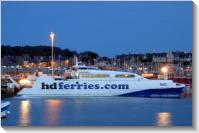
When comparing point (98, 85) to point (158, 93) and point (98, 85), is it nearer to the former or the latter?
point (98, 85)

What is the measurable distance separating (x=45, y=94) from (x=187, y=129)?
7.96 metres

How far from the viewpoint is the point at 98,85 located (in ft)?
46.2

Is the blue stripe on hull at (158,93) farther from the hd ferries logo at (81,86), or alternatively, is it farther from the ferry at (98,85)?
the hd ferries logo at (81,86)

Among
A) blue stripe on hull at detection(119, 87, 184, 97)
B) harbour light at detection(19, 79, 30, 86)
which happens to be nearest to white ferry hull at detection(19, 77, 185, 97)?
blue stripe on hull at detection(119, 87, 184, 97)

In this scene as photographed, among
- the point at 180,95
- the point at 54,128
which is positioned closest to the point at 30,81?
the point at 180,95

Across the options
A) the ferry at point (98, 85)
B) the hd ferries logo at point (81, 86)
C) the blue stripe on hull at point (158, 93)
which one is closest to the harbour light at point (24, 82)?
the ferry at point (98, 85)

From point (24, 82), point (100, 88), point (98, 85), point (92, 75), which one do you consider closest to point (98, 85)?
point (98, 85)

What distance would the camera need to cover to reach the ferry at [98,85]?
1393 centimetres

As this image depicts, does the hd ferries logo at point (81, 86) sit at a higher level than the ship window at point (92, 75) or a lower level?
lower

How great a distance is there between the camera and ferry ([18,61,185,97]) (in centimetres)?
1393

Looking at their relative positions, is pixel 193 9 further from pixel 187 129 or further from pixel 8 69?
pixel 8 69

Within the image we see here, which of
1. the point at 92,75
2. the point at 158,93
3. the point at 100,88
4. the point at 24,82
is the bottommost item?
the point at 158,93

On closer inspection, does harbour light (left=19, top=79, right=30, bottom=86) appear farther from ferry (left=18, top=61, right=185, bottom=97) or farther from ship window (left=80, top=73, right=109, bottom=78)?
ship window (left=80, top=73, right=109, bottom=78)

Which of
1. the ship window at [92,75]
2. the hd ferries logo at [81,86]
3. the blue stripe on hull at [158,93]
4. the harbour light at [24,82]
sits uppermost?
the ship window at [92,75]
